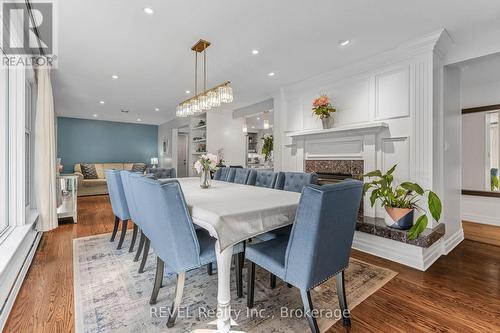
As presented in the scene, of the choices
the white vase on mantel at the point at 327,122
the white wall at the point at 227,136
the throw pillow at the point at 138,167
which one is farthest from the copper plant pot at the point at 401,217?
the throw pillow at the point at 138,167

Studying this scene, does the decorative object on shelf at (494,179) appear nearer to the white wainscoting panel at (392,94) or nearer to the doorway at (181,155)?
the white wainscoting panel at (392,94)

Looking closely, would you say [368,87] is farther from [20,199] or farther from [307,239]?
[20,199]

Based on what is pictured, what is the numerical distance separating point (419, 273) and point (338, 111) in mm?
2333

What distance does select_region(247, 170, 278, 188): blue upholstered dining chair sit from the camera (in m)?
3.10

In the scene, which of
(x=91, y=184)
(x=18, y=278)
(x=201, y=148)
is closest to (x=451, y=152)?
(x=18, y=278)

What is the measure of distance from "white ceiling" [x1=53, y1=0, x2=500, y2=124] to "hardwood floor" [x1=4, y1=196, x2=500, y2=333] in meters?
2.49

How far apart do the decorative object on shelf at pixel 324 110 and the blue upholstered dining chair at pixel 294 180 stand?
4.14 feet

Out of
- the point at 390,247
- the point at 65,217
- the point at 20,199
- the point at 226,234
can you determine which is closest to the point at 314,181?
the point at 390,247

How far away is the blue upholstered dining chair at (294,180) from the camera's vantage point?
8.69 feet

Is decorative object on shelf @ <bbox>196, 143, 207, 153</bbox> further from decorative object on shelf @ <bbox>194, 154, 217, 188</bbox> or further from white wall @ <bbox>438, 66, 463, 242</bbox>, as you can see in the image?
white wall @ <bbox>438, 66, 463, 242</bbox>

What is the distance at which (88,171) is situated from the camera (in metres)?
7.52

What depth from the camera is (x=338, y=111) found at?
362 centimetres

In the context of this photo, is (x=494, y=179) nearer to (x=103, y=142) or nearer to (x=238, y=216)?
(x=238, y=216)

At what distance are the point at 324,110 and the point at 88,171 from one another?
24.7ft
